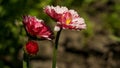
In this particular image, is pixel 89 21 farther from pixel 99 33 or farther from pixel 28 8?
pixel 28 8

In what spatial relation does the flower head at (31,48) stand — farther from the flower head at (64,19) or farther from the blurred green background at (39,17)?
the blurred green background at (39,17)

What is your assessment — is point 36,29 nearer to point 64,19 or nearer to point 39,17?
point 64,19

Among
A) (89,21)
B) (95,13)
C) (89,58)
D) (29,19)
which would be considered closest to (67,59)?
(89,58)

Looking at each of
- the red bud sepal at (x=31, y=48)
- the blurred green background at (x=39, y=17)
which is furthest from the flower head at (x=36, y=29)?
the blurred green background at (x=39, y=17)

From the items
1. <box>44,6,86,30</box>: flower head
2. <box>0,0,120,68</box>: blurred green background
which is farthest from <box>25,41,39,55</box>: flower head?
<box>0,0,120,68</box>: blurred green background

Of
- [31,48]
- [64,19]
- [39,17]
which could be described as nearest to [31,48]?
[31,48]

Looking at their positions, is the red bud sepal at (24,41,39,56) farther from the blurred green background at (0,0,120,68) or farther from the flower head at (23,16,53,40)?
the blurred green background at (0,0,120,68)
